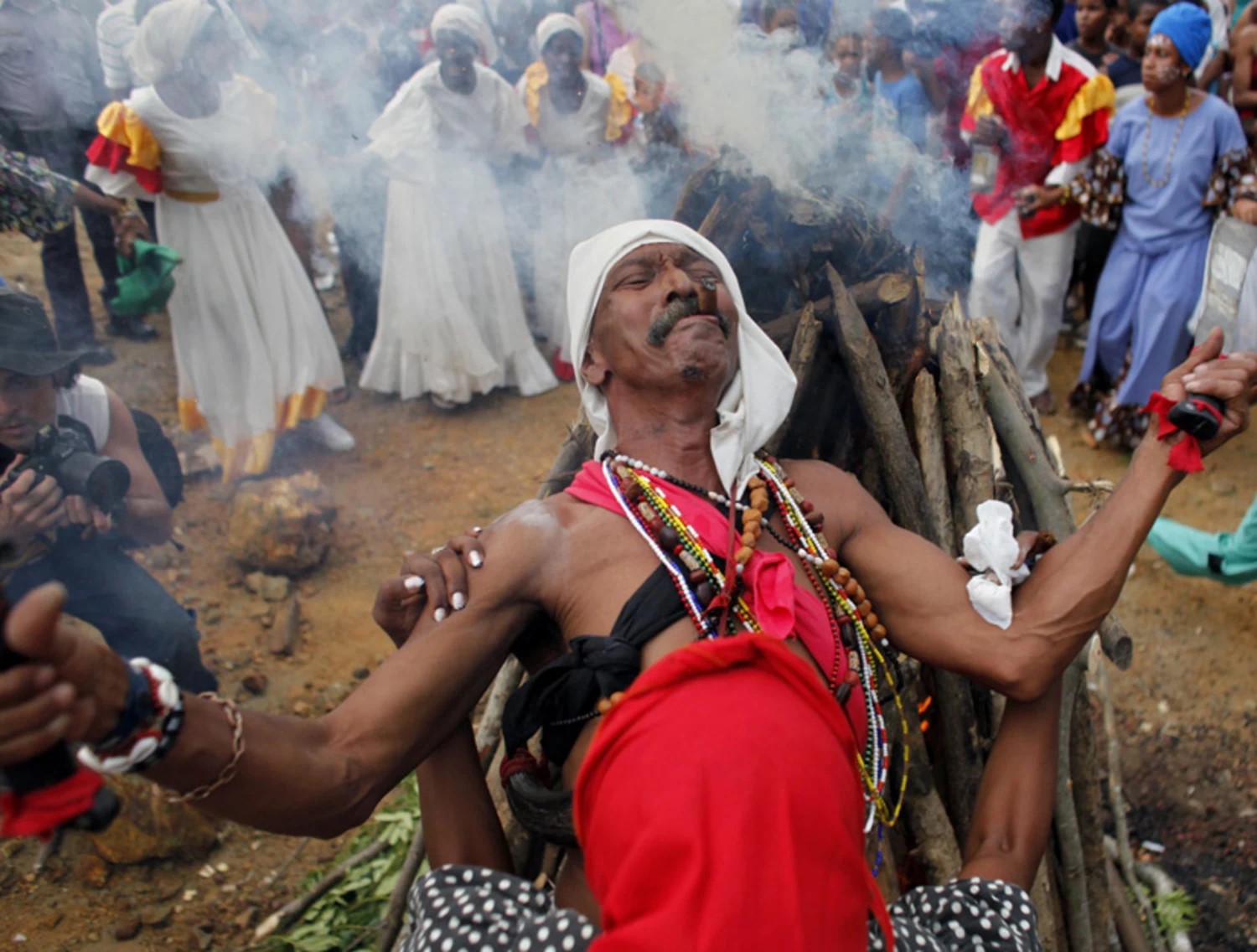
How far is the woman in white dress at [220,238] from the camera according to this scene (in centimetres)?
547

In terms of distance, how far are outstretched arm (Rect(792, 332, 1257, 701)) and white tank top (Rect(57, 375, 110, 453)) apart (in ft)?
9.51

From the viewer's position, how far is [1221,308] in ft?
19.9

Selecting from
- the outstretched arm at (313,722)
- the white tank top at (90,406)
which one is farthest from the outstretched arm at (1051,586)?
the white tank top at (90,406)

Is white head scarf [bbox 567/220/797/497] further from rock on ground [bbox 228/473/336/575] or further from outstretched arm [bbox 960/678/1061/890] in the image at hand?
rock on ground [bbox 228/473/336/575]

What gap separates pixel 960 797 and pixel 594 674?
1.39m

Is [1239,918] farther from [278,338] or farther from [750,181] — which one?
[278,338]

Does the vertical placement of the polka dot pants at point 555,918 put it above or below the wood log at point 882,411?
below

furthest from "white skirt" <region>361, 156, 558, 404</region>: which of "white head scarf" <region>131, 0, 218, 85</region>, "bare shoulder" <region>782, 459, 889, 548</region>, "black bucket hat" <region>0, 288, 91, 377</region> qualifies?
"bare shoulder" <region>782, 459, 889, 548</region>

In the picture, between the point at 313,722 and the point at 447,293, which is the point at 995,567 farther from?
the point at 447,293

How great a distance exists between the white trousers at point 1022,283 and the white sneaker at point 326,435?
4.67 metres

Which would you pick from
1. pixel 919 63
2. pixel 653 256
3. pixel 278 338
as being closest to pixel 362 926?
pixel 653 256

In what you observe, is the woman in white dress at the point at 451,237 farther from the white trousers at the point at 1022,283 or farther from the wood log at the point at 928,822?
the wood log at the point at 928,822

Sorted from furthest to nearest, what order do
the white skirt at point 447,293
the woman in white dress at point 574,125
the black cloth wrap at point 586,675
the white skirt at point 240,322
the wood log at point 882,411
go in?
1. the white skirt at point 447,293
2. the woman in white dress at point 574,125
3. the white skirt at point 240,322
4. the wood log at point 882,411
5. the black cloth wrap at point 586,675

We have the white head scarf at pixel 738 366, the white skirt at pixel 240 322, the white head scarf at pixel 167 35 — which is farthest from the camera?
the white skirt at pixel 240 322
